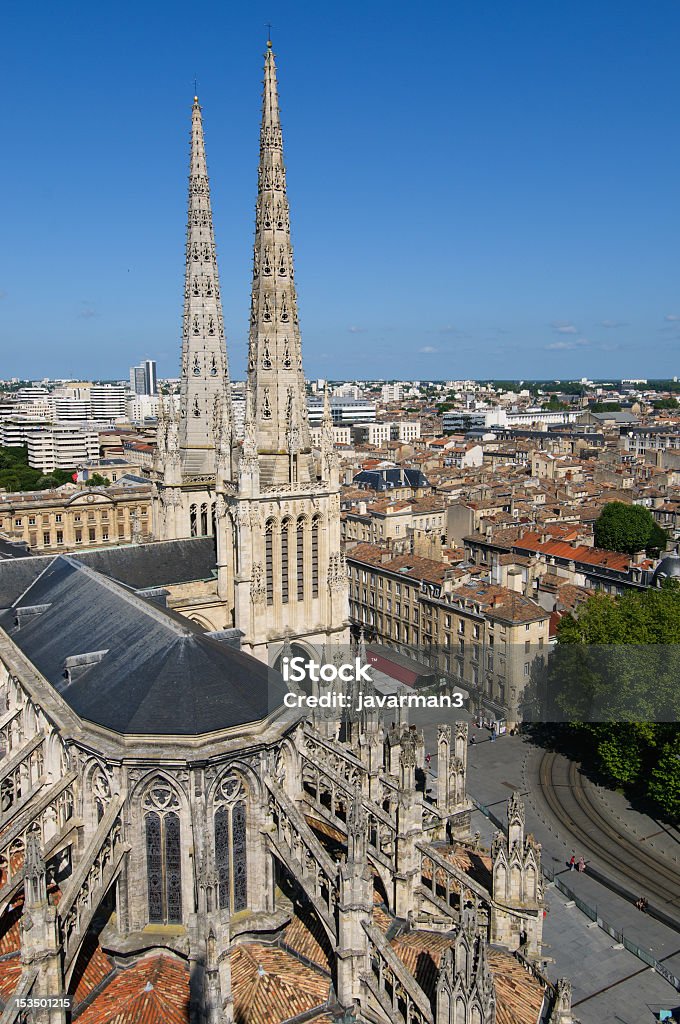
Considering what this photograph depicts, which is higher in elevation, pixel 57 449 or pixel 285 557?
pixel 57 449

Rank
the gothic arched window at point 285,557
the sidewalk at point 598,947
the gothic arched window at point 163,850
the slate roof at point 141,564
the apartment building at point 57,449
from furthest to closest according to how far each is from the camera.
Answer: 1. the apartment building at point 57,449
2. the slate roof at point 141,564
3. the gothic arched window at point 285,557
4. the sidewalk at point 598,947
5. the gothic arched window at point 163,850

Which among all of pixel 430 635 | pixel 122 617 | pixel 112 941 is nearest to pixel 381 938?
pixel 112 941

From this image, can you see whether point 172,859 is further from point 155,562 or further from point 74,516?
point 74,516

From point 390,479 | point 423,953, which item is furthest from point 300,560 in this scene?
point 390,479

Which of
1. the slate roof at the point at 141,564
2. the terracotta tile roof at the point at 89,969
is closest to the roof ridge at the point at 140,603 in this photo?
the slate roof at the point at 141,564

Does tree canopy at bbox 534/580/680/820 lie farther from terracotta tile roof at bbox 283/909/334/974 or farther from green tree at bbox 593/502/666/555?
green tree at bbox 593/502/666/555

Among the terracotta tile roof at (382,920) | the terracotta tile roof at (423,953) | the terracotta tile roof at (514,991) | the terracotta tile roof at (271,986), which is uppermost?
the terracotta tile roof at (271,986)

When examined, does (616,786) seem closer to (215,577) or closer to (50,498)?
(215,577)

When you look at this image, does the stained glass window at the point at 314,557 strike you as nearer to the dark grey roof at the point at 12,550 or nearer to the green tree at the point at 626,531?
the dark grey roof at the point at 12,550
